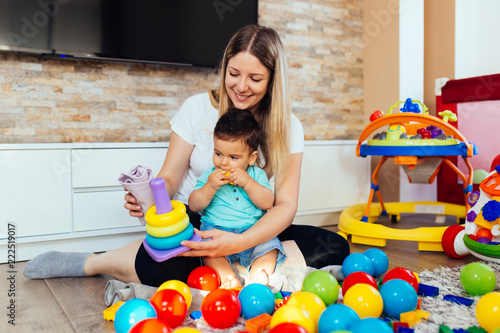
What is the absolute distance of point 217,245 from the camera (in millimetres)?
1225

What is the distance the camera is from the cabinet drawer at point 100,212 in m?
2.02

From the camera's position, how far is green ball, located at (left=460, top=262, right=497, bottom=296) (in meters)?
1.24

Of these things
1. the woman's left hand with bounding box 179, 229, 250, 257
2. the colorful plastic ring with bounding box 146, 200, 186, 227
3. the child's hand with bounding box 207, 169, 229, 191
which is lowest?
the woman's left hand with bounding box 179, 229, 250, 257

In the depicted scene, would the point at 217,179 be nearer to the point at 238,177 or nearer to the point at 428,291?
the point at 238,177

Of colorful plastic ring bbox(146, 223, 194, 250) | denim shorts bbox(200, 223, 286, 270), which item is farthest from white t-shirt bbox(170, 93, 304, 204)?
colorful plastic ring bbox(146, 223, 194, 250)

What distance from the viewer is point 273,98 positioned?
4.91 ft

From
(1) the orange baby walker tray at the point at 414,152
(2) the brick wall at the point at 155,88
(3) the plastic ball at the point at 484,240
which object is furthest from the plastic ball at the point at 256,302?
(2) the brick wall at the point at 155,88

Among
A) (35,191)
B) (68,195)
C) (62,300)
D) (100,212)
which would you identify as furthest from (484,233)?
(35,191)

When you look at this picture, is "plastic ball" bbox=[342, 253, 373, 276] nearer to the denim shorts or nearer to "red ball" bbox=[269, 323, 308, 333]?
the denim shorts

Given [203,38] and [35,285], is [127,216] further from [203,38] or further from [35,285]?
[203,38]

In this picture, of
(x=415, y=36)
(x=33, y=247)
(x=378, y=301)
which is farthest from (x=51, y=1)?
(x=415, y=36)

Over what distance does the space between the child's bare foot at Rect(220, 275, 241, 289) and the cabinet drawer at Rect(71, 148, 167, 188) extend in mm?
1028

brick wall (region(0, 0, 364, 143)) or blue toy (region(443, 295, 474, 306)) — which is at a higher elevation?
brick wall (region(0, 0, 364, 143))

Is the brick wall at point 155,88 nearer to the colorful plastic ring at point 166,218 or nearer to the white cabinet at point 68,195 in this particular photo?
the white cabinet at point 68,195
